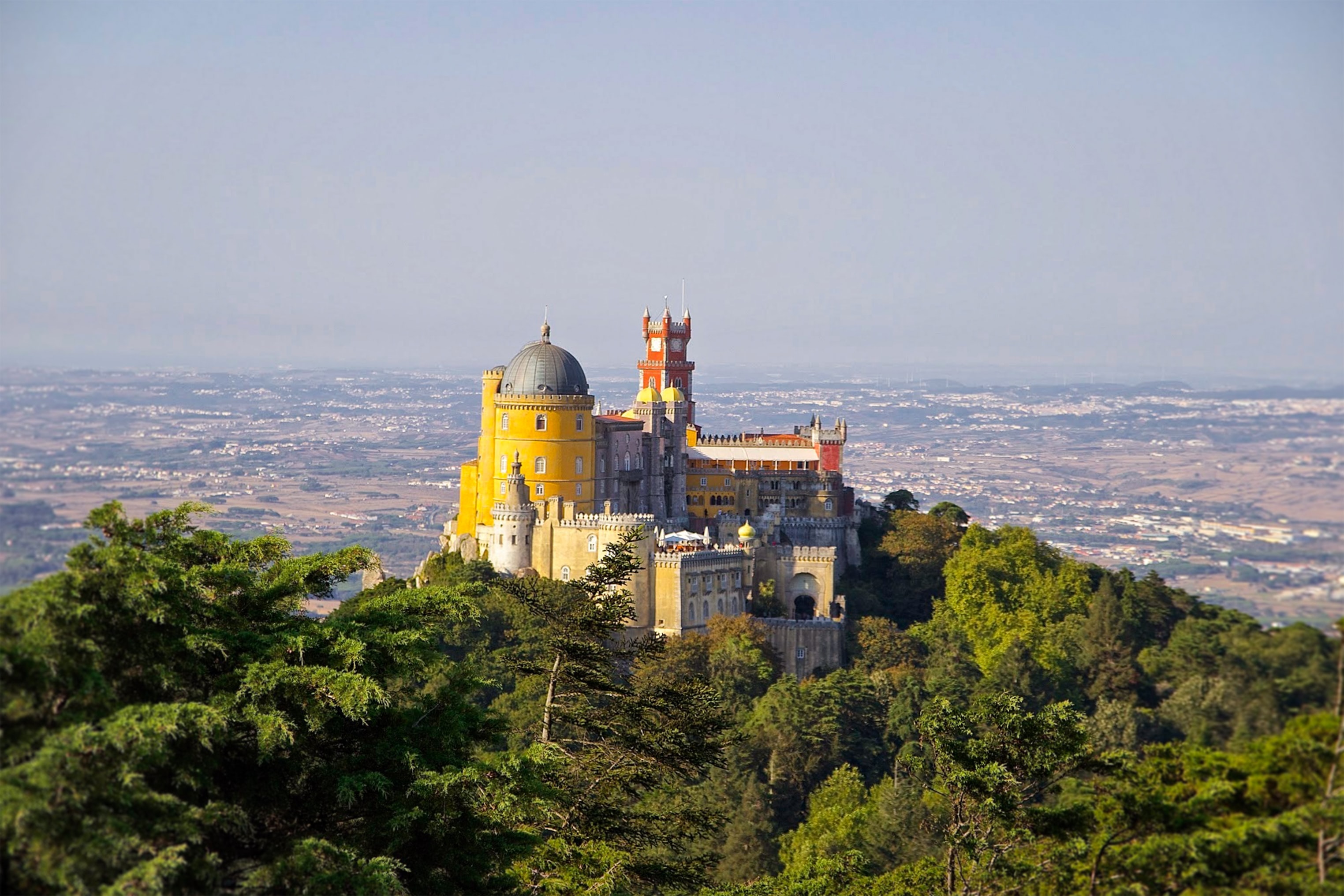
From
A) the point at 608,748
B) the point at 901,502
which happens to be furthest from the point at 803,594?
the point at 608,748

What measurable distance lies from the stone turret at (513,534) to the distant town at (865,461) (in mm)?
9113

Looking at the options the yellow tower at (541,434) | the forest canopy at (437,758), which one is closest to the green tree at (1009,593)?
the yellow tower at (541,434)

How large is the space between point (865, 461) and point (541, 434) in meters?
47.3

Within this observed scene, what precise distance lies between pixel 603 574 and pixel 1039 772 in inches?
359

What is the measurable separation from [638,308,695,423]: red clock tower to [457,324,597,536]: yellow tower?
27382 mm

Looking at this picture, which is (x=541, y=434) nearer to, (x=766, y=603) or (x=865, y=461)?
(x=766, y=603)

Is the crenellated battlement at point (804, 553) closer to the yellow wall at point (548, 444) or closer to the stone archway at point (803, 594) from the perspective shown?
the stone archway at point (803, 594)

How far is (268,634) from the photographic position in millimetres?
25859

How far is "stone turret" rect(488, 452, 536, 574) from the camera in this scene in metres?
73.3

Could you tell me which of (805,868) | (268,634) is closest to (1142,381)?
(805,868)

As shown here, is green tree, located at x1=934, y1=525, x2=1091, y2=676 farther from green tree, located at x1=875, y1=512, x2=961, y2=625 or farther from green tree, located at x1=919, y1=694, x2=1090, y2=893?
green tree, located at x1=919, y1=694, x2=1090, y2=893

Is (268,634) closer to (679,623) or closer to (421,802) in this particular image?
(421,802)

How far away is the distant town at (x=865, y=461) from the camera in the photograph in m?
29.4

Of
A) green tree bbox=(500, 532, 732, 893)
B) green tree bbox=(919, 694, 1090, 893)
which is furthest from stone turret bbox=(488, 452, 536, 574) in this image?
green tree bbox=(919, 694, 1090, 893)
